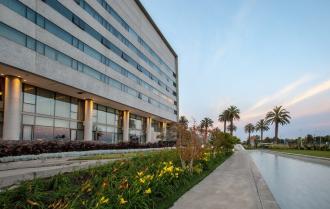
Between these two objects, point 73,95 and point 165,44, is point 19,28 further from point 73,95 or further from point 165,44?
point 165,44

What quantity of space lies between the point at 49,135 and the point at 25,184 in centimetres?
2656

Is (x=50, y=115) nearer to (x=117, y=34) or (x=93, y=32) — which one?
(x=93, y=32)

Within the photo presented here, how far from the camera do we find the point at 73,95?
3631 centimetres

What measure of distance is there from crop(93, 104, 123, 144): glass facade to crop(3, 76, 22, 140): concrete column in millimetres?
15557

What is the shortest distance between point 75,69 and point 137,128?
26591 millimetres

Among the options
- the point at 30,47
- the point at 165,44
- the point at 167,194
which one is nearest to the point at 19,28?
the point at 30,47

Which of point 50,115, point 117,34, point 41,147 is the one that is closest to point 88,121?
point 50,115

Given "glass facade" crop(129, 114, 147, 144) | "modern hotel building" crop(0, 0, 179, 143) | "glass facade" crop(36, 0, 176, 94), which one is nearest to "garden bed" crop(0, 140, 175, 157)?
"modern hotel building" crop(0, 0, 179, 143)

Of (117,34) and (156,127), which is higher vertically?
(117,34)

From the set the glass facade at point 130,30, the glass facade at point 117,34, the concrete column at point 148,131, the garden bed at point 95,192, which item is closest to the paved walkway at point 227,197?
the garden bed at point 95,192

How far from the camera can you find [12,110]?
25641 mm

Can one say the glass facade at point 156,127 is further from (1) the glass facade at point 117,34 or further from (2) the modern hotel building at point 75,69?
(1) the glass facade at point 117,34

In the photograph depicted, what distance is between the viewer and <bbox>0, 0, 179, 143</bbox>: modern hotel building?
25.7 meters

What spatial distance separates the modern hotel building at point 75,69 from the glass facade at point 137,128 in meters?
0.16
